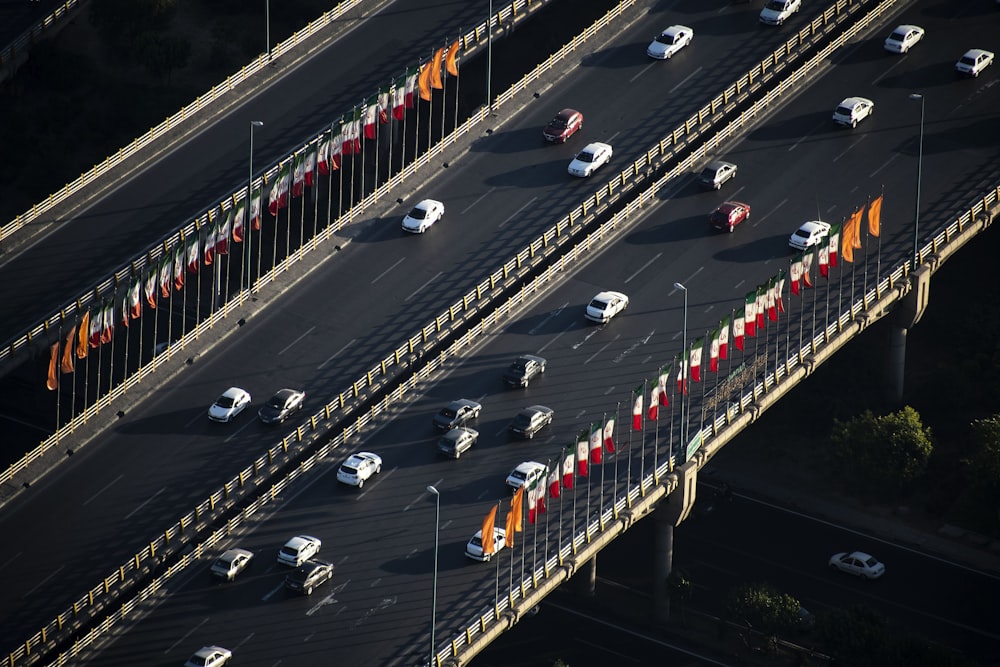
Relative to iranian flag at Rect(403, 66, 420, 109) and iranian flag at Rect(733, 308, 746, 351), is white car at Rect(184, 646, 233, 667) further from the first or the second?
iranian flag at Rect(403, 66, 420, 109)

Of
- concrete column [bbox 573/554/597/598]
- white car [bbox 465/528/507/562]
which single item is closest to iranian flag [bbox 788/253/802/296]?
concrete column [bbox 573/554/597/598]

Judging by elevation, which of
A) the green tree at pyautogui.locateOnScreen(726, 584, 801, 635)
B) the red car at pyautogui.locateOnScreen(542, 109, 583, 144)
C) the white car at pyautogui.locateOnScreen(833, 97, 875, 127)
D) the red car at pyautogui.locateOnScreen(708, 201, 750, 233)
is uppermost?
the white car at pyautogui.locateOnScreen(833, 97, 875, 127)

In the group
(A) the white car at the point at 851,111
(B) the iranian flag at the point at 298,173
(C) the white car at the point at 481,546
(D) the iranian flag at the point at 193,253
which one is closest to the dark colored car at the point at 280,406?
(D) the iranian flag at the point at 193,253

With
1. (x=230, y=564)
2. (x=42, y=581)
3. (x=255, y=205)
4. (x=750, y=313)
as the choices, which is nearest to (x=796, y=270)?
(x=750, y=313)

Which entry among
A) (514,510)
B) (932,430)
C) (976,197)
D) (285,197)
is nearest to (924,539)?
(932,430)

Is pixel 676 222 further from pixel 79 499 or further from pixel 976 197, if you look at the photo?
pixel 79 499

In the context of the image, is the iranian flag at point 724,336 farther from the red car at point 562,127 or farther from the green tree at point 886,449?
the red car at point 562,127

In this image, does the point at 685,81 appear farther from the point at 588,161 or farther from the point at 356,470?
the point at 356,470
